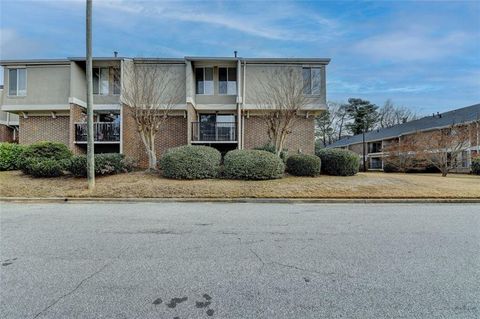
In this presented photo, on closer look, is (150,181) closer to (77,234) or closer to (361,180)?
(77,234)

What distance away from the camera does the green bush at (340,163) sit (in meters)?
13.8

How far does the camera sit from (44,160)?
12859 mm

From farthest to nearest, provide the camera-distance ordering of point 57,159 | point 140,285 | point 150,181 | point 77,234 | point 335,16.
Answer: point 57,159, point 150,181, point 335,16, point 77,234, point 140,285

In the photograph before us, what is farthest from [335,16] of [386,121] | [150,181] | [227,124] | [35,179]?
[386,121]

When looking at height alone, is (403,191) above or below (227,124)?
below

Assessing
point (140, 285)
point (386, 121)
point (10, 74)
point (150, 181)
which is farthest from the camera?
point (386, 121)

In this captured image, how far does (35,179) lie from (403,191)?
15.8m

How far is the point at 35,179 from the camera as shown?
475 inches

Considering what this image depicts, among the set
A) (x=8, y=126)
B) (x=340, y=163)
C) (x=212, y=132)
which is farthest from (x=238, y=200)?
(x=8, y=126)

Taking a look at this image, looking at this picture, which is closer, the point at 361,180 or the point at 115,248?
the point at 115,248

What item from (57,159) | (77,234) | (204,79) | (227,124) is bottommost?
(77,234)

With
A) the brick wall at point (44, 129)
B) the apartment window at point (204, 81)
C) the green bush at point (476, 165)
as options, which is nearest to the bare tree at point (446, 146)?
the green bush at point (476, 165)

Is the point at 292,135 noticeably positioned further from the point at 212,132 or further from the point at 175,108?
the point at 175,108

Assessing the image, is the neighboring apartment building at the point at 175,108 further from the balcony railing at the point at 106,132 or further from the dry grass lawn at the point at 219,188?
the dry grass lawn at the point at 219,188
